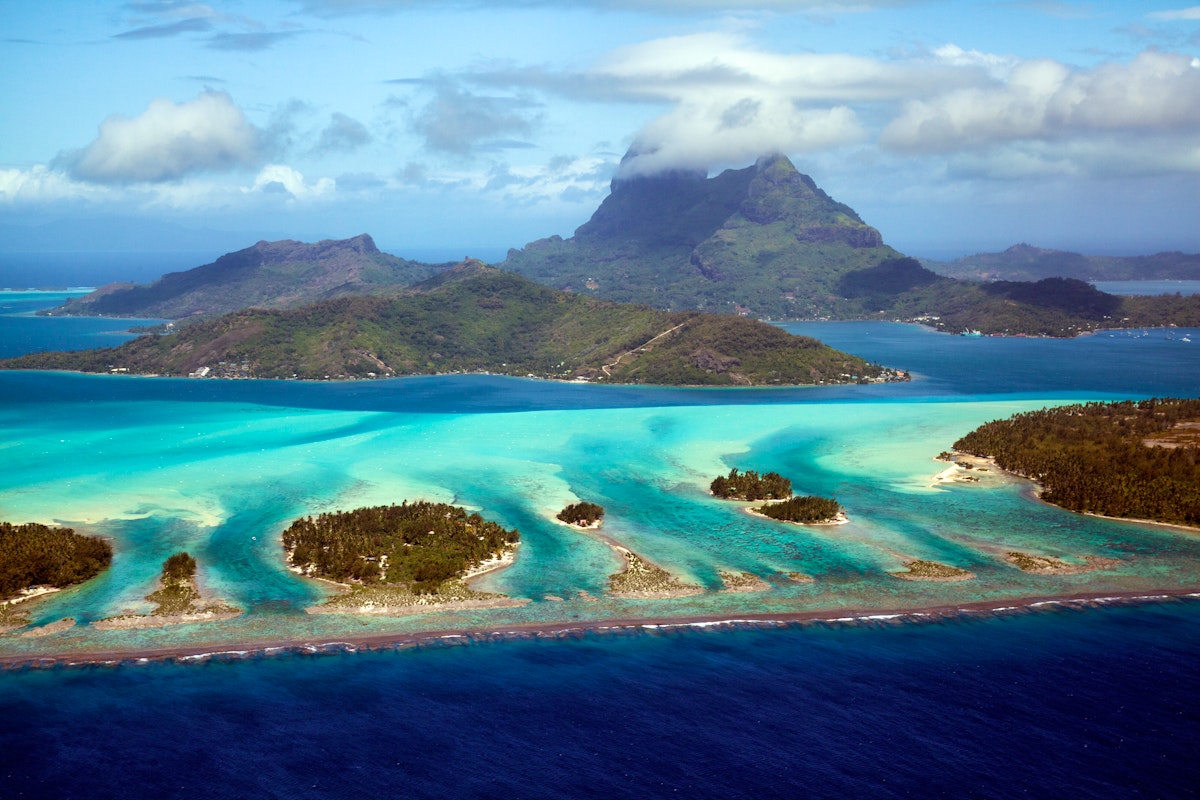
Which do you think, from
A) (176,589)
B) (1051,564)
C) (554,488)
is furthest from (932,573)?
(176,589)

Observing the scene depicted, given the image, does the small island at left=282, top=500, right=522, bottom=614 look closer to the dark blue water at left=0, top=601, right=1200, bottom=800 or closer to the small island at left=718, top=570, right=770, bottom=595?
the dark blue water at left=0, top=601, right=1200, bottom=800

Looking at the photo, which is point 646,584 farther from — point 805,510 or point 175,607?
point 175,607

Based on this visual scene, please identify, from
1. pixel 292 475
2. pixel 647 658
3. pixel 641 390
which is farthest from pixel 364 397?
pixel 647 658

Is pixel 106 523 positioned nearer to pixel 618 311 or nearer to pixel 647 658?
pixel 647 658

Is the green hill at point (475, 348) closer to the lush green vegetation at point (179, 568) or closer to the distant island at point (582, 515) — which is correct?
the distant island at point (582, 515)

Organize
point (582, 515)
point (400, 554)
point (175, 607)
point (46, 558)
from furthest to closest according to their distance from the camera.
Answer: point (582, 515)
point (400, 554)
point (46, 558)
point (175, 607)

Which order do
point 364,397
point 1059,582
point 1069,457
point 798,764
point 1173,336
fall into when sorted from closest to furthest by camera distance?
point 798,764 < point 1059,582 < point 1069,457 < point 364,397 < point 1173,336

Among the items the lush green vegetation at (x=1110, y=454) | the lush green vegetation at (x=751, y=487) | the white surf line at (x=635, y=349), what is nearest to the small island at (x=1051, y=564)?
the lush green vegetation at (x=1110, y=454)
